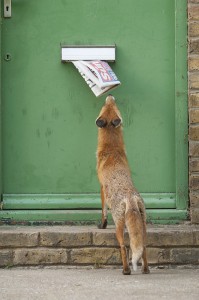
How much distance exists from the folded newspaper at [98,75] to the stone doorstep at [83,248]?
1388 mm

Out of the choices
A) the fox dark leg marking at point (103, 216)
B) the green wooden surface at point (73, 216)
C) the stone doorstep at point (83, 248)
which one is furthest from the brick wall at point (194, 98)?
the fox dark leg marking at point (103, 216)

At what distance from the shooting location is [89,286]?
25.1 feet

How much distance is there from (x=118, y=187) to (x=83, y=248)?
83cm

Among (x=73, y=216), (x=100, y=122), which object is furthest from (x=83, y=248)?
(x=100, y=122)

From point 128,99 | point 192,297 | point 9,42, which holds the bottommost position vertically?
point 192,297

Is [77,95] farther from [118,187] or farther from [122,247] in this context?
[122,247]

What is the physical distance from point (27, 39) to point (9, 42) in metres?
0.18

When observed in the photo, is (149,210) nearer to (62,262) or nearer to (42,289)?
(62,262)

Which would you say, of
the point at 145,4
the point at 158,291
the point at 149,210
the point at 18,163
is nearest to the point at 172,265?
the point at 149,210

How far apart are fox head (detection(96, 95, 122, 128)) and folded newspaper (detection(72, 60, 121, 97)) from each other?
154 mm

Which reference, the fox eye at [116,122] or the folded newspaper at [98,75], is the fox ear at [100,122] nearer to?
the fox eye at [116,122]

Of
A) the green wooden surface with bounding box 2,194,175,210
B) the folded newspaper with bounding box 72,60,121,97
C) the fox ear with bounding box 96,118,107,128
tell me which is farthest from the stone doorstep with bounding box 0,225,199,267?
the folded newspaper with bounding box 72,60,121,97

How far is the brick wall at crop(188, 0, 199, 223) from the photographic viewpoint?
8.96 m

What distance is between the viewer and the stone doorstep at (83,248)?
28.2 feet
